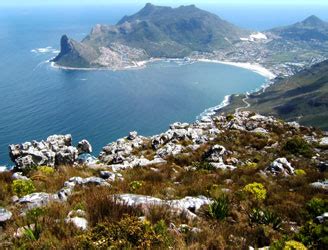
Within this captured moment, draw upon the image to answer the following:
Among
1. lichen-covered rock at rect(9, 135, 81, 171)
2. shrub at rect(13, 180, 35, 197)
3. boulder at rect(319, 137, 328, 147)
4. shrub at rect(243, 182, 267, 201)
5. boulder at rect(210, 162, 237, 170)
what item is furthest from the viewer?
boulder at rect(319, 137, 328, 147)

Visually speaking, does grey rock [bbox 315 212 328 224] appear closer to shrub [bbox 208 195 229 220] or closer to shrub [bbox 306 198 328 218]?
shrub [bbox 306 198 328 218]

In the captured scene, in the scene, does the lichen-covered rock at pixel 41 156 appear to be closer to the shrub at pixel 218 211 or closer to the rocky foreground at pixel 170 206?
the rocky foreground at pixel 170 206

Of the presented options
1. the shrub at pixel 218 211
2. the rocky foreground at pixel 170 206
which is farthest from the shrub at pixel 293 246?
the shrub at pixel 218 211

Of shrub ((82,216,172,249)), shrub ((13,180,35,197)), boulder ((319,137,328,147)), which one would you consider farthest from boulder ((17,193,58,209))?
boulder ((319,137,328,147))

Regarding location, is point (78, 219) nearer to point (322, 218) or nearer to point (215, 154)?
point (322, 218)

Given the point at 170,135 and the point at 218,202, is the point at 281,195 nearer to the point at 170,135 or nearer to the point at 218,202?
the point at 218,202

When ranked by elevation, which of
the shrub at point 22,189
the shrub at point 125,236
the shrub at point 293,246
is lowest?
the shrub at point 22,189

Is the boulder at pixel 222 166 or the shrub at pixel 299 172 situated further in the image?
the boulder at pixel 222 166

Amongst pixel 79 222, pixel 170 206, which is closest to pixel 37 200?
pixel 79 222
